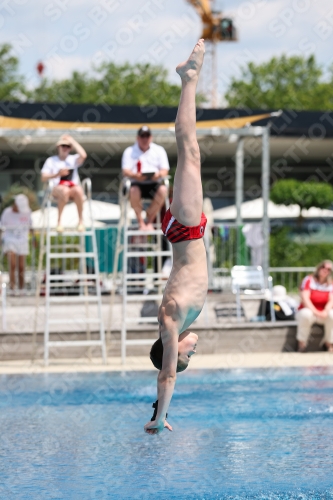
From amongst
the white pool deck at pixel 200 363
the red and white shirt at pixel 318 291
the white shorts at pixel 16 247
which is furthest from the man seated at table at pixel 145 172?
the white shorts at pixel 16 247

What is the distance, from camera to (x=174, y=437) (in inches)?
A: 271

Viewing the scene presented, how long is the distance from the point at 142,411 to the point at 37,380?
202 centimetres

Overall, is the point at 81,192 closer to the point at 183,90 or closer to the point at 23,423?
the point at 23,423

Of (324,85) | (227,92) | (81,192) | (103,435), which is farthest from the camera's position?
(227,92)

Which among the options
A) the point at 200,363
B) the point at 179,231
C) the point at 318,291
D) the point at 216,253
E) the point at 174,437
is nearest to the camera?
the point at 179,231

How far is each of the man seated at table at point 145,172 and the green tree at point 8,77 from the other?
116ft

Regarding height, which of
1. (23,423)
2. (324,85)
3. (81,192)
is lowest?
(23,423)

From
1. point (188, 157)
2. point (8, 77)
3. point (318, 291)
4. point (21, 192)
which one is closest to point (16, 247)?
point (318, 291)

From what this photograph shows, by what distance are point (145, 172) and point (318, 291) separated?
295 centimetres

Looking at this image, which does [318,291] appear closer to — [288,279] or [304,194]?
[288,279]

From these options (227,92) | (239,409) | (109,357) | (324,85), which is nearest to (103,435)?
(239,409)

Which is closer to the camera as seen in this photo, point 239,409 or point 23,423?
point 23,423

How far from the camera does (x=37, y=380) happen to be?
9.78m

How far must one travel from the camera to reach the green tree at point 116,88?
5038 cm
